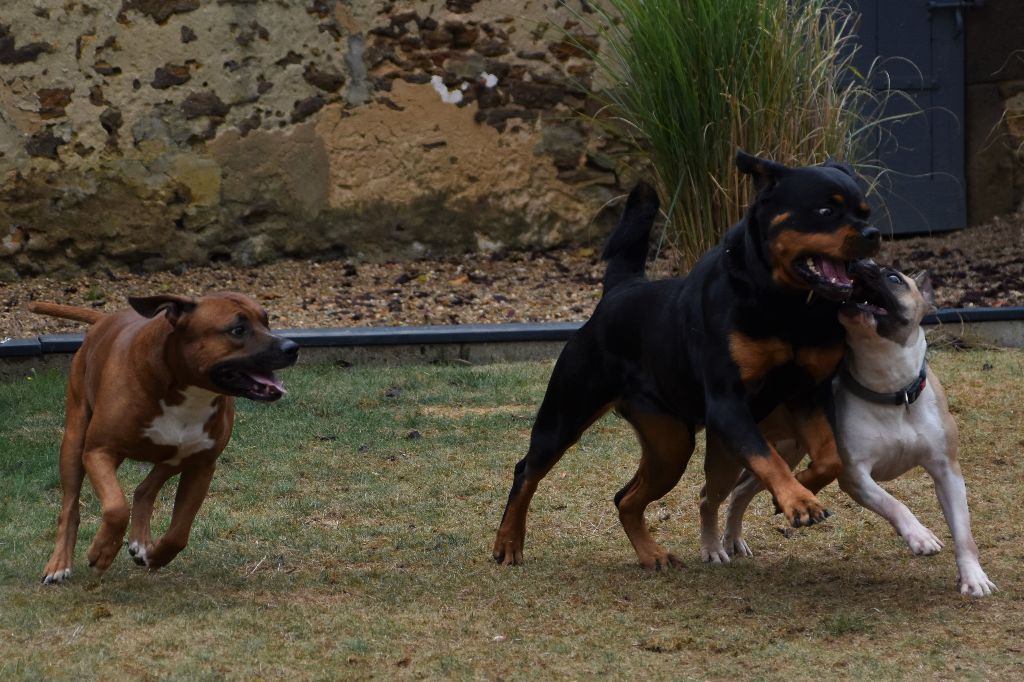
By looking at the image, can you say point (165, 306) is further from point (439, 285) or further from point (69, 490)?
point (439, 285)

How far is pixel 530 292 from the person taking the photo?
11.0 meters

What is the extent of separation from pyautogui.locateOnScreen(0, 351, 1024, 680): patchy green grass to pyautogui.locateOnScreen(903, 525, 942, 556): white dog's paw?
22 cm

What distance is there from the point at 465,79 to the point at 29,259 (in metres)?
3.70

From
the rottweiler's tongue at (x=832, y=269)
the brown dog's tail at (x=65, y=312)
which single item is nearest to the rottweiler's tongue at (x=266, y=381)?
the brown dog's tail at (x=65, y=312)

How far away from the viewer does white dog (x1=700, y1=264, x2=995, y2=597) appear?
480 centimetres

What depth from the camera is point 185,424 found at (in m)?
5.21

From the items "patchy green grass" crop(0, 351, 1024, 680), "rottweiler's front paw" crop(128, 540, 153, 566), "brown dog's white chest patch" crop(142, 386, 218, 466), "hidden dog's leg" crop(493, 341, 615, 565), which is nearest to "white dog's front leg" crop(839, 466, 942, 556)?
"patchy green grass" crop(0, 351, 1024, 680)

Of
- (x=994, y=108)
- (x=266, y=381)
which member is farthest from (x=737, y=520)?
(x=994, y=108)

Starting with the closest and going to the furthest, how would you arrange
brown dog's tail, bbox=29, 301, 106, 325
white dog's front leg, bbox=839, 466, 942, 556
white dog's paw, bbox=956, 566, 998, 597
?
white dog's front leg, bbox=839, 466, 942, 556 < white dog's paw, bbox=956, 566, 998, 597 < brown dog's tail, bbox=29, 301, 106, 325

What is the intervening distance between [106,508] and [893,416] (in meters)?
2.68

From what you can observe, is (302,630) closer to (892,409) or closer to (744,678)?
(744,678)

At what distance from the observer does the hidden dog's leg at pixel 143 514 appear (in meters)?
5.52

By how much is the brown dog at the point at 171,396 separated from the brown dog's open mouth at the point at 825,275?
1799 mm

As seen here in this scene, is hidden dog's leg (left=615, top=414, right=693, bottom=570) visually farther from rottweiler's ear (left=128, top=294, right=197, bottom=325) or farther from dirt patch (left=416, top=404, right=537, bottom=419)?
dirt patch (left=416, top=404, right=537, bottom=419)
